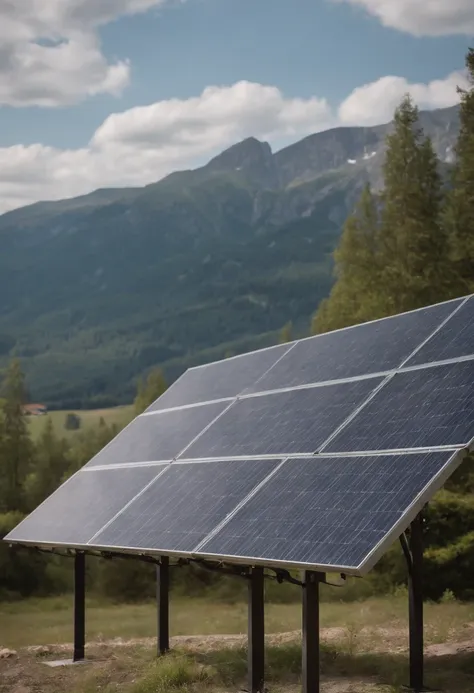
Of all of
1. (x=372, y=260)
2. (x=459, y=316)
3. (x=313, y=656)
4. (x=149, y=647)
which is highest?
(x=372, y=260)

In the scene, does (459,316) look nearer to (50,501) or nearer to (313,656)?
(313,656)

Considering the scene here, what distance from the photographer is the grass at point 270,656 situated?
1522cm

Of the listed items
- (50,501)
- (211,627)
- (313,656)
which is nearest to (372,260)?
(211,627)

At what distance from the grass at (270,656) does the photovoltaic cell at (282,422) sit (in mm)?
3969

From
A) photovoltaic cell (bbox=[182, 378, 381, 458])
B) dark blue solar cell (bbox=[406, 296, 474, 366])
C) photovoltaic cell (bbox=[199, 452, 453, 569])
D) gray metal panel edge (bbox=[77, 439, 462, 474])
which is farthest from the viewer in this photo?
photovoltaic cell (bbox=[182, 378, 381, 458])

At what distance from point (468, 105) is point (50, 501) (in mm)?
28814

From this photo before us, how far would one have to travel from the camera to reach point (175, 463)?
17000mm

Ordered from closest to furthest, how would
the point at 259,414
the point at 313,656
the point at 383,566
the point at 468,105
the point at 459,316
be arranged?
the point at 313,656
the point at 459,316
the point at 259,414
the point at 383,566
the point at 468,105

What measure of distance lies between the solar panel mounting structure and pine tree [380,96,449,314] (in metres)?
21.7

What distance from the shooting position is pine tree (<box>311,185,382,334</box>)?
145 ft

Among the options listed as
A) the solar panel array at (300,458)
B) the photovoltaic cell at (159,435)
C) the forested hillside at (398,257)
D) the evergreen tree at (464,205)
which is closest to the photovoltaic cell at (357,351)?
the solar panel array at (300,458)

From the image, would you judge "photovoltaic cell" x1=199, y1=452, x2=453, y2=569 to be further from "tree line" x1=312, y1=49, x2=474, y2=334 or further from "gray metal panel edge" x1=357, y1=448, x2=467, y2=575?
"tree line" x1=312, y1=49, x2=474, y2=334

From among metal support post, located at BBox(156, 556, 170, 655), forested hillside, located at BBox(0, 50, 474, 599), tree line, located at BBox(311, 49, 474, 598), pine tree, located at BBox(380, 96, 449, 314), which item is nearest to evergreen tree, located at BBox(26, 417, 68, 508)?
forested hillside, located at BBox(0, 50, 474, 599)

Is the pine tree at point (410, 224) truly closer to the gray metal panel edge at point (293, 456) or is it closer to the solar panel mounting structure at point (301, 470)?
the solar panel mounting structure at point (301, 470)
